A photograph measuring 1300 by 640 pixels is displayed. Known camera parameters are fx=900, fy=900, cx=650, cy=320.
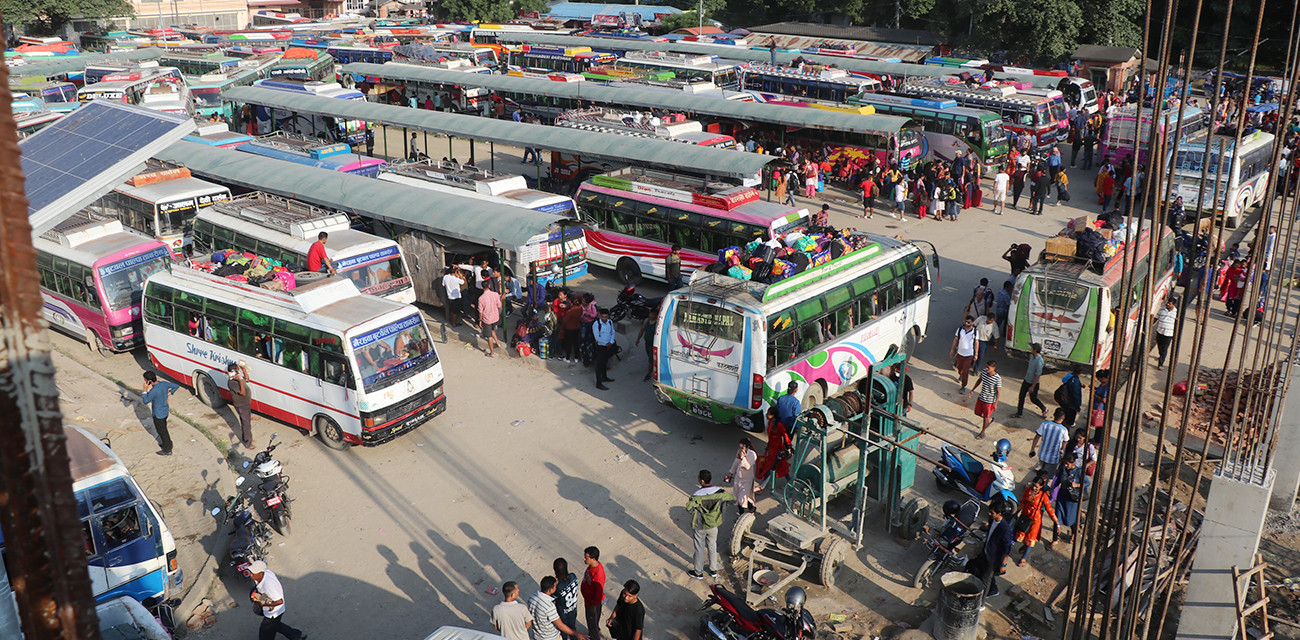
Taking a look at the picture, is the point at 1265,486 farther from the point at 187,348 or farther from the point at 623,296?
the point at 187,348

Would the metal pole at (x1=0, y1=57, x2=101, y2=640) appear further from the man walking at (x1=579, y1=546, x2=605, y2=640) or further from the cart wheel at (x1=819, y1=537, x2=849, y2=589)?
the cart wheel at (x1=819, y1=537, x2=849, y2=589)

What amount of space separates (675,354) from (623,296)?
514cm

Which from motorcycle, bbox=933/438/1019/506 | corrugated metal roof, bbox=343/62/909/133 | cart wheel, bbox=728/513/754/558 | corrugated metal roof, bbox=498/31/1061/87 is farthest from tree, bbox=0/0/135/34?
motorcycle, bbox=933/438/1019/506

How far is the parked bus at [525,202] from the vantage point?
61.6 ft

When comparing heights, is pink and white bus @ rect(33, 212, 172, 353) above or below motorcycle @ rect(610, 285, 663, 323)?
above

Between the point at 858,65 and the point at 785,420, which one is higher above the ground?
the point at 858,65

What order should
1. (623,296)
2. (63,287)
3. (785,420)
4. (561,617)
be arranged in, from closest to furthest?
(561,617)
(785,420)
(63,287)
(623,296)

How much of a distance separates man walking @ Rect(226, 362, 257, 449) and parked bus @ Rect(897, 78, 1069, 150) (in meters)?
27.1

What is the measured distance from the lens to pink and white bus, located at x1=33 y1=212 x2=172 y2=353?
1645 centimetres

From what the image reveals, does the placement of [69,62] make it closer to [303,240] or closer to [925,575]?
[303,240]

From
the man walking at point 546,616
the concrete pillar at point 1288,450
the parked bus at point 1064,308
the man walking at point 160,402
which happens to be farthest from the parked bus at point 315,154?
the concrete pillar at point 1288,450

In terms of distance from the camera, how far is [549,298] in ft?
59.9

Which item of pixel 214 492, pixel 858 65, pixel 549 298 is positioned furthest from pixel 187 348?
pixel 858 65

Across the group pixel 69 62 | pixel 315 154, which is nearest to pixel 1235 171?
pixel 315 154
